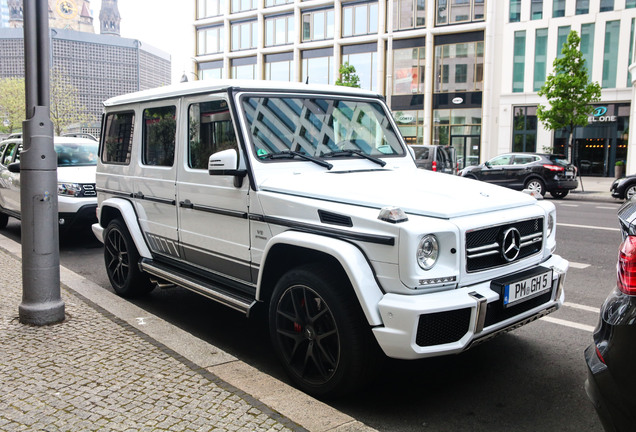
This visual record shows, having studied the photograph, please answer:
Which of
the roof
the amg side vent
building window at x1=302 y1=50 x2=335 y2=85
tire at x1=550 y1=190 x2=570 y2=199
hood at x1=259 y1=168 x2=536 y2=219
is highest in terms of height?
building window at x1=302 y1=50 x2=335 y2=85

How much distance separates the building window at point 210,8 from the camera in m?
52.9

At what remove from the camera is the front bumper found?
3.09m

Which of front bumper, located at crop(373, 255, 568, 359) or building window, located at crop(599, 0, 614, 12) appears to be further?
building window, located at crop(599, 0, 614, 12)

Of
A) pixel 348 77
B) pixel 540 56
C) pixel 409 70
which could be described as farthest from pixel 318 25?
pixel 540 56

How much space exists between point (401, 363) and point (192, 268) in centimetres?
197

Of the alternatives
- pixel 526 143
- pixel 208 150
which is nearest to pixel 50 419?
pixel 208 150

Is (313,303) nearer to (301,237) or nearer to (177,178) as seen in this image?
(301,237)

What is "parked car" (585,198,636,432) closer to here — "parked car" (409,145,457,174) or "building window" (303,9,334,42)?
"parked car" (409,145,457,174)

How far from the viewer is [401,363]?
434 cm

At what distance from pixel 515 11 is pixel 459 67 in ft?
16.6

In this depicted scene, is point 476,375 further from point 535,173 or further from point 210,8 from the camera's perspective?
point 210,8

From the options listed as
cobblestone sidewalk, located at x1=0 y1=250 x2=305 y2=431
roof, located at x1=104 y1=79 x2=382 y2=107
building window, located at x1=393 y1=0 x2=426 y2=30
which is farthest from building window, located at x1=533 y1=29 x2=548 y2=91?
cobblestone sidewalk, located at x1=0 y1=250 x2=305 y2=431

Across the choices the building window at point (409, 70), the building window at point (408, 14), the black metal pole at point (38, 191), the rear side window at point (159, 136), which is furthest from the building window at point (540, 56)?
the black metal pole at point (38, 191)

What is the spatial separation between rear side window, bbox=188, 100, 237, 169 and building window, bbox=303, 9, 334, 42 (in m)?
42.9
